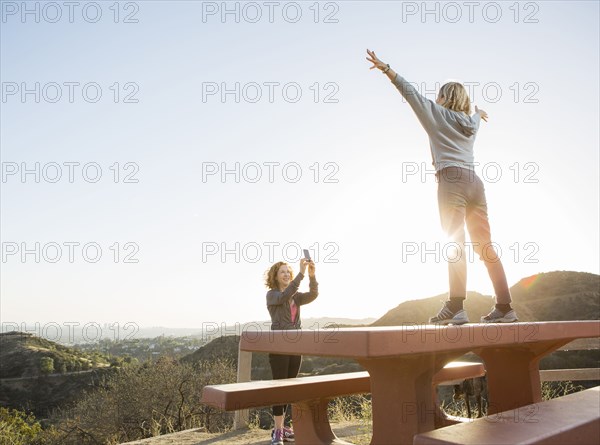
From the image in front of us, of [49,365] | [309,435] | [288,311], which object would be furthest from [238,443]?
[49,365]

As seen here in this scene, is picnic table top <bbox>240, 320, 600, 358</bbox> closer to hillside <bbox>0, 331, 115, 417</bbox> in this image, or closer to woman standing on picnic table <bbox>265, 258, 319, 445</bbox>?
woman standing on picnic table <bbox>265, 258, 319, 445</bbox>

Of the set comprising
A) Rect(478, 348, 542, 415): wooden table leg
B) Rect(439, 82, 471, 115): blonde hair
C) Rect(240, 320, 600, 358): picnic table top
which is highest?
Rect(439, 82, 471, 115): blonde hair

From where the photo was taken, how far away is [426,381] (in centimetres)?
221

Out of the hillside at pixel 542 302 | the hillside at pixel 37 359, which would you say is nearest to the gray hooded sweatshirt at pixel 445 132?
the hillside at pixel 542 302

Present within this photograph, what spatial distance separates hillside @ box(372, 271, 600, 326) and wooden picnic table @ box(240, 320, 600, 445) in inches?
967

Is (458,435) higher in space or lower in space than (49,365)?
higher

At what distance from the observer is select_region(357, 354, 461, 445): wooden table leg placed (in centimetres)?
213

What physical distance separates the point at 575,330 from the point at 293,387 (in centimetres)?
163

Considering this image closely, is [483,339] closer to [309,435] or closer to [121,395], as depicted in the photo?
[309,435]

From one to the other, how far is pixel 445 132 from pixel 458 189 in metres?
0.38

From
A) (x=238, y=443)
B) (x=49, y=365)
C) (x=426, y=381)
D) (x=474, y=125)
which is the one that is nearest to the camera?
(x=426, y=381)

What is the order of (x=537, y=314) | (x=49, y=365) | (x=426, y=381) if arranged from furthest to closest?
(x=49, y=365), (x=537, y=314), (x=426, y=381)

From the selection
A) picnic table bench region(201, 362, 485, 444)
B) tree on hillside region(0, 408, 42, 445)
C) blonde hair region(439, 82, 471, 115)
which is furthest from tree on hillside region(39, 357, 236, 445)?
blonde hair region(439, 82, 471, 115)

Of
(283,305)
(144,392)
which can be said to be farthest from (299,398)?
(144,392)
